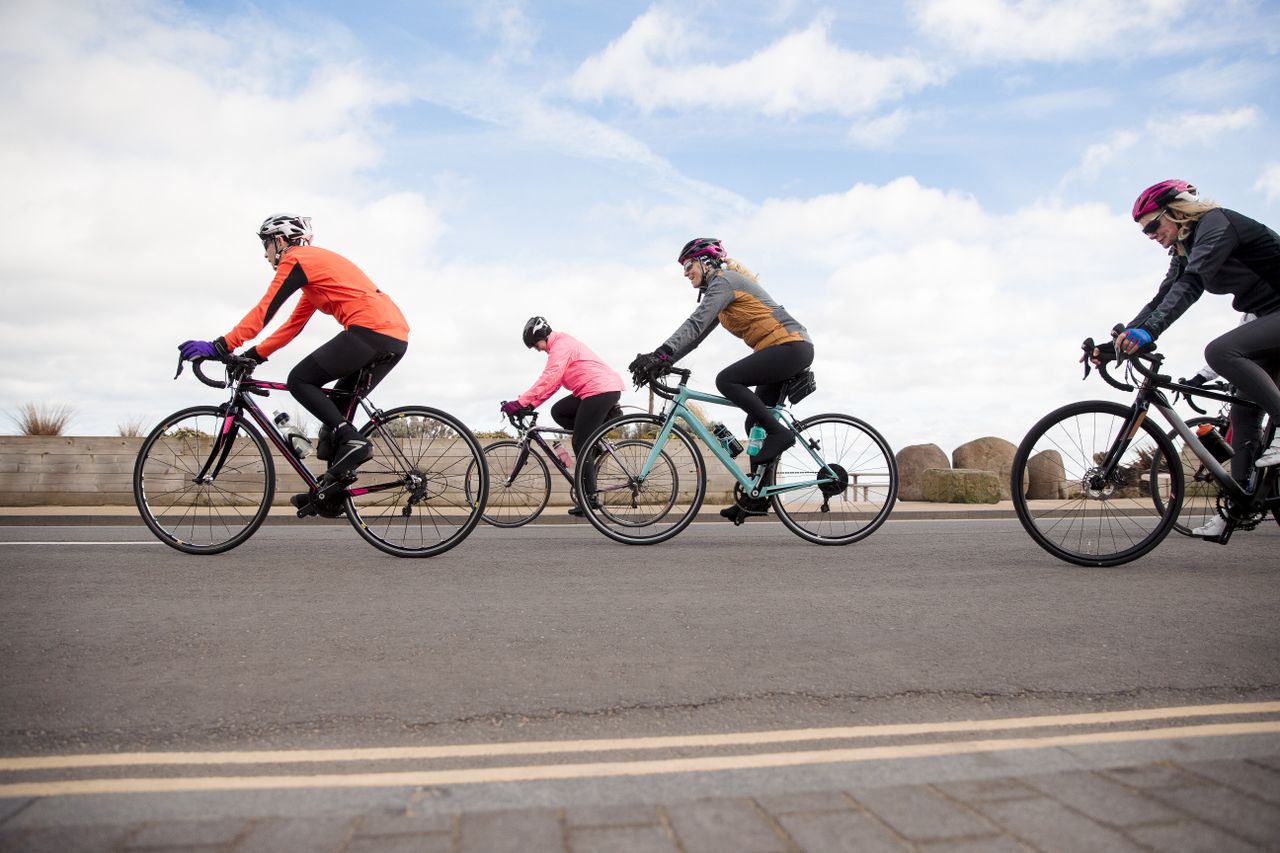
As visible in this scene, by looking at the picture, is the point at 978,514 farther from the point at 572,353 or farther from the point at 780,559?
the point at 780,559

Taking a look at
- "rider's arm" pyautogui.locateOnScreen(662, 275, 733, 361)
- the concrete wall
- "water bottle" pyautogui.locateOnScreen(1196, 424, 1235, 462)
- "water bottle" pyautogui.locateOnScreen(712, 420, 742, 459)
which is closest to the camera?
"water bottle" pyautogui.locateOnScreen(1196, 424, 1235, 462)

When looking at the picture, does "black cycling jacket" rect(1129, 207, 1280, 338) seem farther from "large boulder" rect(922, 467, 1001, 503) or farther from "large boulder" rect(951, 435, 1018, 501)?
Result: "large boulder" rect(951, 435, 1018, 501)

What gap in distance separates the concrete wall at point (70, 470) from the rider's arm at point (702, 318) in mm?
9501

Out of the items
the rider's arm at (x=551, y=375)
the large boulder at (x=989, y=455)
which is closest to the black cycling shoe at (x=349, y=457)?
the rider's arm at (x=551, y=375)

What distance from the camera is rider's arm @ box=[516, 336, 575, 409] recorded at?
8.70 metres

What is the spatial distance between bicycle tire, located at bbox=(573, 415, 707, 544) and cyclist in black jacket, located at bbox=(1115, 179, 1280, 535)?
312 cm

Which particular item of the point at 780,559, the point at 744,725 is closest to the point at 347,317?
the point at 780,559

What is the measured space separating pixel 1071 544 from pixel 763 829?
4.75m

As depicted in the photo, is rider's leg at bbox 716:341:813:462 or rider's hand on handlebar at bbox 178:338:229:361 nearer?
rider's hand on handlebar at bbox 178:338:229:361

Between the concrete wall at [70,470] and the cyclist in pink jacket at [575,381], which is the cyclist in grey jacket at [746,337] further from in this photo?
the concrete wall at [70,470]

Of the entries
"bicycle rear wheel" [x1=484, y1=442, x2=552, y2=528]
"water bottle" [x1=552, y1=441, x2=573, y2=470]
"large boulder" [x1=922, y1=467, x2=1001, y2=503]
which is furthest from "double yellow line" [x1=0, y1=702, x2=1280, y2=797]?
"large boulder" [x1=922, y1=467, x2=1001, y2=503]

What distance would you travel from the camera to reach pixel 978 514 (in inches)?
559

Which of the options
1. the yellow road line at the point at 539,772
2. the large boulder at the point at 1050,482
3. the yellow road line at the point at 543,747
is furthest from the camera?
the large boulder at the point at 1050,482

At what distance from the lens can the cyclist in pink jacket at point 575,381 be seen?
8.72m
